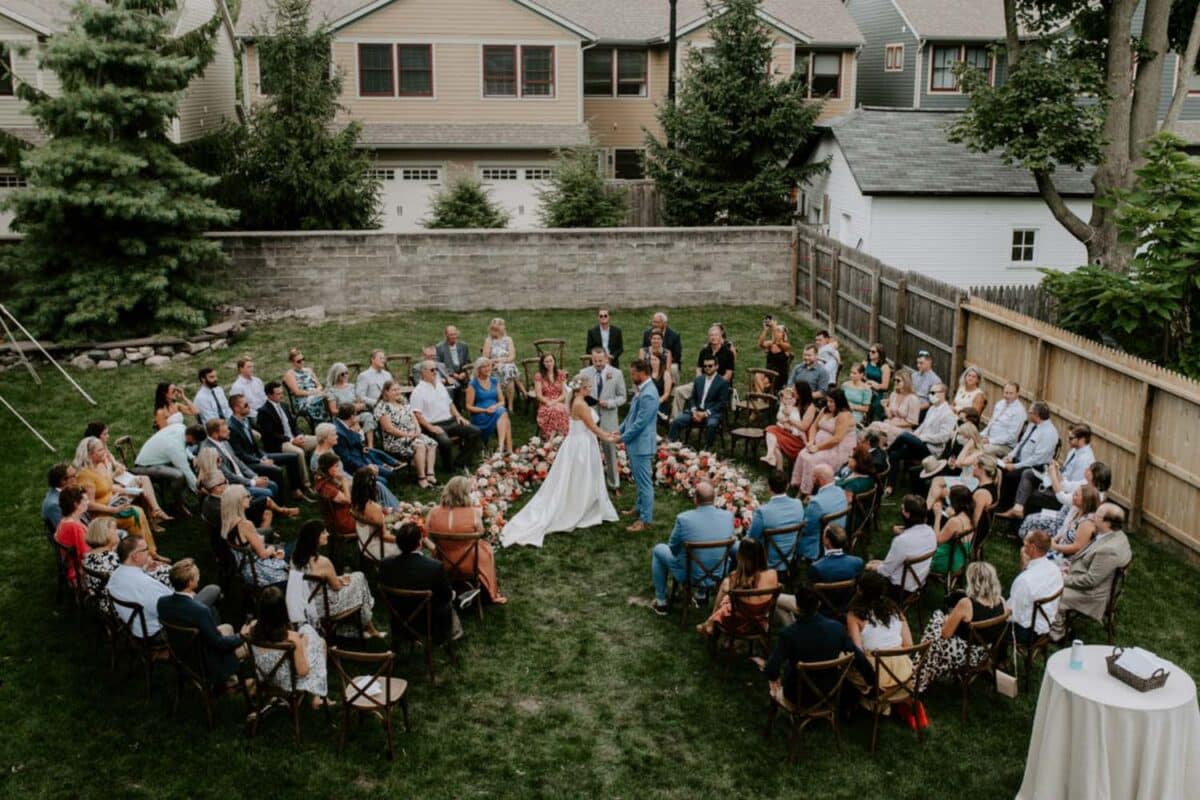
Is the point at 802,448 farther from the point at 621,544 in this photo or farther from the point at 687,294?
the point at 687,294

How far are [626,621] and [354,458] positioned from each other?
447cm

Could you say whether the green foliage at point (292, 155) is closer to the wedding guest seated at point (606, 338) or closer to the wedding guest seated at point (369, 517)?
the wedding guest seated at point (606, 338)

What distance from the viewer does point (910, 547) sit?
10.4 metres

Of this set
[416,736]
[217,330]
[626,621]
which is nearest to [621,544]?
[626,621]

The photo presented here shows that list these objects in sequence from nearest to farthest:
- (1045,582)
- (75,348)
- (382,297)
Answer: (1045,582) → (75,348) → (382,297)

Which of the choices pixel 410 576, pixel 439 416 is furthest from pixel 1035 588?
pixel 439 416

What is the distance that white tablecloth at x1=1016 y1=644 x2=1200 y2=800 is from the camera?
7.48 meters

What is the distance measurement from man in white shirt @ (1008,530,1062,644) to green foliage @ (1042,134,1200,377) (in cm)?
632

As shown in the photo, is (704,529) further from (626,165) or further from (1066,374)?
(626,165)

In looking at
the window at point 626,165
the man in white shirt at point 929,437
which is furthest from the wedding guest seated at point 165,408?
the window at point 626,165

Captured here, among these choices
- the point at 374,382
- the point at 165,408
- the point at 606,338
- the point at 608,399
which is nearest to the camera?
the point at 165,408

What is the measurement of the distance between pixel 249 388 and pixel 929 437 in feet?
28.5

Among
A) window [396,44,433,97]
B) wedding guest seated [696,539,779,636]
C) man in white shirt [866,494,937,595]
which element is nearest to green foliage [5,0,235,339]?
window [396,44,433,97]

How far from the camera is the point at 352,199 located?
1005 inches
